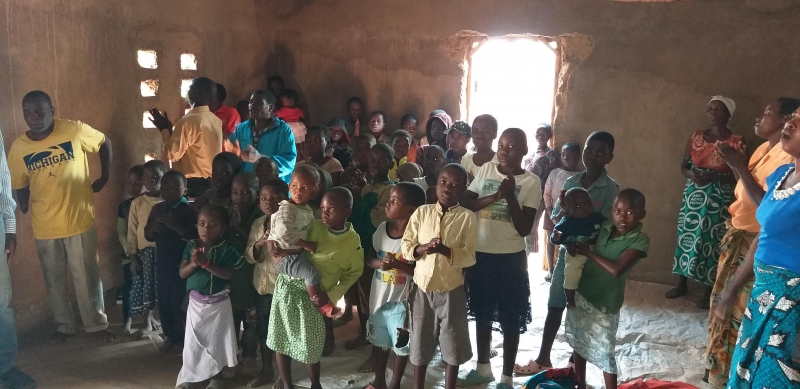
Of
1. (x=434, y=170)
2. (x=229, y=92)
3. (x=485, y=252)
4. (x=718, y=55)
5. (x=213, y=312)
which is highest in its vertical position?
(x=718, y=55)

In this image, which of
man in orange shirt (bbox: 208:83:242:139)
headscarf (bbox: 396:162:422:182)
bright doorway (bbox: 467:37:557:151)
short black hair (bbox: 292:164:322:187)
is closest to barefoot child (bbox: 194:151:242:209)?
short black hair (bbox: 292:164:322:187)

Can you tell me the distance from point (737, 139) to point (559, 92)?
66.6 inches

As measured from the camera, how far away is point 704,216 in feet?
16.4

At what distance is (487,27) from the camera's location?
6051mm

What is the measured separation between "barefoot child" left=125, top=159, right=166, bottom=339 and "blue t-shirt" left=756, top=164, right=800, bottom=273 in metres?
3.56

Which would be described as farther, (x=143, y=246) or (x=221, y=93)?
(x=221, y=93)

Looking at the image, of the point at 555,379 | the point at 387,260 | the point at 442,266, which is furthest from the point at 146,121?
the point at 555,379

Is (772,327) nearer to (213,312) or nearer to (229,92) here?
(213,312)

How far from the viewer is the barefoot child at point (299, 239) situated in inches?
121

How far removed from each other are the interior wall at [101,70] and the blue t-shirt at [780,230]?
4.38 metres

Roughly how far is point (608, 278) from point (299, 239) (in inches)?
66.3

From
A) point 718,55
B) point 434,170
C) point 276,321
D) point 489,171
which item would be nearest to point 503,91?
point 718,55

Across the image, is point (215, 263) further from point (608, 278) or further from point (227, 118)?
point (227, 118)

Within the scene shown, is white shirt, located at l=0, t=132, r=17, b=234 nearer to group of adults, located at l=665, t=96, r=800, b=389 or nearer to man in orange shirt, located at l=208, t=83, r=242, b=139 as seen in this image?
man in orange shirt, located at l=208, t=83, r=242, b=139
